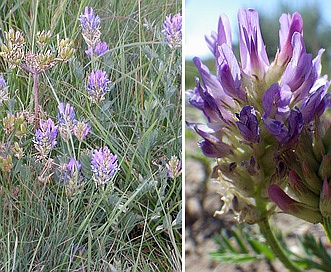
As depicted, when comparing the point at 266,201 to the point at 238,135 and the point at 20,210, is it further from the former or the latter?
the point at 20,210

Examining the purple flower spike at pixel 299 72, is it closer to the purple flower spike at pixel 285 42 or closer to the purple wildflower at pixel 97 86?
the purple flower spike at pixel 285 42

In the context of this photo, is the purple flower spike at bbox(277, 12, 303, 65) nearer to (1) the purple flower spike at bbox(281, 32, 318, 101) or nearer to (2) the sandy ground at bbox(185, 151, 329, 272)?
(1) the purple flower spike at bbox(281, 32, 318, 101)

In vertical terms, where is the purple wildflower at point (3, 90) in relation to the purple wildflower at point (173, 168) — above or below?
above

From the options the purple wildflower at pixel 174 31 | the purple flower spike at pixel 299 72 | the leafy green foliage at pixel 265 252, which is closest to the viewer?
the purple flower spike at pixel 299 72

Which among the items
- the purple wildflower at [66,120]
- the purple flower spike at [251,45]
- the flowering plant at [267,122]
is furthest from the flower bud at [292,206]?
the purple wildflower at [66,120]

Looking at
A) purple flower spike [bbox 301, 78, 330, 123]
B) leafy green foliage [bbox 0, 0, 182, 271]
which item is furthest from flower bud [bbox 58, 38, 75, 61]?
purple flower spike [bbox 301, 78, 330, 123]

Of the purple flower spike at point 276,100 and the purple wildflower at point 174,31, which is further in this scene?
the purple wildflower at point 174,31

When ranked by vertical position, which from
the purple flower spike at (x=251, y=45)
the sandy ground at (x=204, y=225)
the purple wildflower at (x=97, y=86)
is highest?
the purple flower spike at (x=251, y=45)

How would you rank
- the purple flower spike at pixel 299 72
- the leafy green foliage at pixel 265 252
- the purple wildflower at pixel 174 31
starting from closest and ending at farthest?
the purple flower spike at pixel 299 72 < the leafy green foliage at pixel 265 252 < the purple wildflower at pixel 174 31
